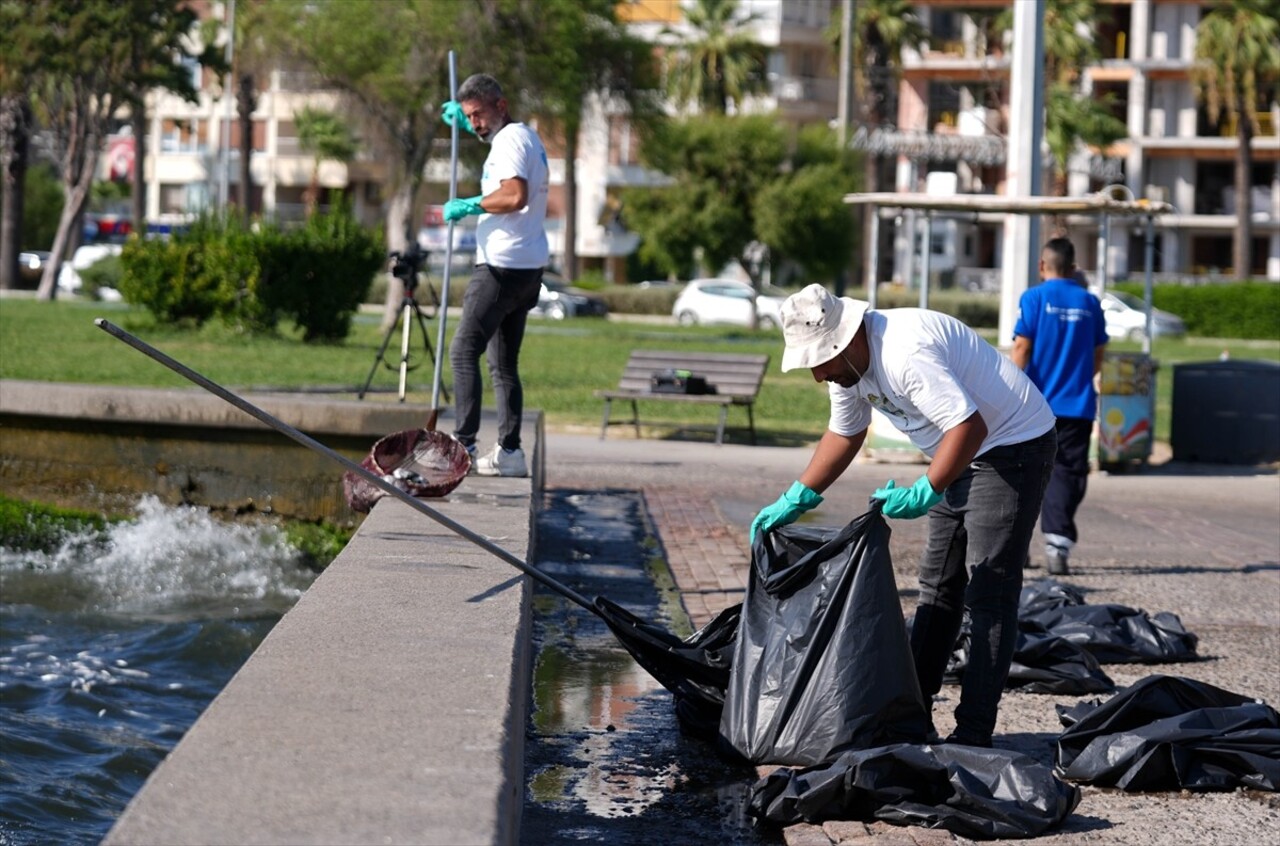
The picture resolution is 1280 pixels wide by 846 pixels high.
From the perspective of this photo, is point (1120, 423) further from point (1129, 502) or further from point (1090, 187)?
point (1090, 187)

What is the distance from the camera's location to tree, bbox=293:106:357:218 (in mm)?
78438

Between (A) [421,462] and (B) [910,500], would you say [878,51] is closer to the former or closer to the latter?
(A) [421,462]

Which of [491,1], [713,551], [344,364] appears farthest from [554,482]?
[491,1]

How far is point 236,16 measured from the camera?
58.8 meters

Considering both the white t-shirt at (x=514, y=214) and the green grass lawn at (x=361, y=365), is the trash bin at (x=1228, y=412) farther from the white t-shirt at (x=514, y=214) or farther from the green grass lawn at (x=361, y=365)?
the white t-shirt at (x=514, y=214)

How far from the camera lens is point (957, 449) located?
489cm

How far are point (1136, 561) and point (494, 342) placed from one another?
3.84 m

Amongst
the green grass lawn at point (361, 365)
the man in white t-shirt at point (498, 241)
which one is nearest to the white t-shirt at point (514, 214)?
the man in white t-shirt at point (498, 241)

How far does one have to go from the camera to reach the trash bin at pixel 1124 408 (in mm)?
14906

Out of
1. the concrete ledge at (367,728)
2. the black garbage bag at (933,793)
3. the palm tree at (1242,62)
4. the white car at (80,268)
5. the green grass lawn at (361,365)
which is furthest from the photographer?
the palm tree at (1242,62)

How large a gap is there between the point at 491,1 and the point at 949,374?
3053cm

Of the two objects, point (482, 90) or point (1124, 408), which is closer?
point (482, 90)

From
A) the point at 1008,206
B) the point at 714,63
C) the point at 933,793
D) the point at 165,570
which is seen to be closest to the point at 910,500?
the point at 933,793

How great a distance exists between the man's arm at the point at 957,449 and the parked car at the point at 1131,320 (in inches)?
1515
